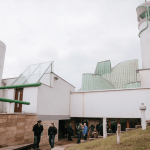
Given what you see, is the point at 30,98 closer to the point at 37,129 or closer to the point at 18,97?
the point at 18,97

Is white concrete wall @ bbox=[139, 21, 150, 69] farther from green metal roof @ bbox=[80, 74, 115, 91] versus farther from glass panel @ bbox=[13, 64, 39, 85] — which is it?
glass panel @ bbox=[13, 64, 39, 85]

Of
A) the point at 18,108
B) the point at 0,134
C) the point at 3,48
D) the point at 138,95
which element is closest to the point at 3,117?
the point at 0,134

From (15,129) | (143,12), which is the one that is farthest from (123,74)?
(15,129)

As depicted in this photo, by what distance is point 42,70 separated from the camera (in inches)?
534

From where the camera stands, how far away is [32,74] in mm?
13141

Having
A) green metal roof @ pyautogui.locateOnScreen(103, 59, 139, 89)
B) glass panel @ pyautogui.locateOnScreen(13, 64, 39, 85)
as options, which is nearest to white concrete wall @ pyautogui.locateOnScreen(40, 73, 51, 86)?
glass panel @ pyautogui.locateOnScreen(13, 64, 39, 85)

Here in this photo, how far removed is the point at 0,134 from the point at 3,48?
1000 centimetres

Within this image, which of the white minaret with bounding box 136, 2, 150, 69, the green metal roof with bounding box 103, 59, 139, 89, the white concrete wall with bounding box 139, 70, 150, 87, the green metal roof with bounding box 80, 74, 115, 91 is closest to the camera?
the white concrete wall with bounding box 139, 70, 150, 87

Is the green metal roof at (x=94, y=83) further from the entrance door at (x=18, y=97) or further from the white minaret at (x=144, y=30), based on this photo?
the entrance door at (x=18, y=97)

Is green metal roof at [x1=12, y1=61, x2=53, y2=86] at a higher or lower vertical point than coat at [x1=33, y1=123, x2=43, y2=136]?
higher

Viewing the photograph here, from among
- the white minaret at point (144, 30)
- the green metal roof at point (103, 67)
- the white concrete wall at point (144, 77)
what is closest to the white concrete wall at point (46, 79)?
the white concrete wall at point (144, 77)

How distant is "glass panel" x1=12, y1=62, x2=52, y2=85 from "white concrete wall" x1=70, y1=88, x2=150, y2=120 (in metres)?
5.25

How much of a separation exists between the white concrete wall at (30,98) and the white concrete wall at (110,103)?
248 inches

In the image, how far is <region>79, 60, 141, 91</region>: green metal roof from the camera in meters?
28.5
